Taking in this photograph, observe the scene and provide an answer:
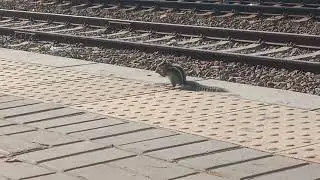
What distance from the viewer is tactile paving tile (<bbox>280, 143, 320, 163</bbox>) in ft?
17.7

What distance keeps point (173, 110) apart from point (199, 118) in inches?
19.3

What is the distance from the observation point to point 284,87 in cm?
887

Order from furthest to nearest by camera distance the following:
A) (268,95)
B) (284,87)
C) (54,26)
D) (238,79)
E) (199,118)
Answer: (54,26) < (238,79) < (284,87) < (268,95) < (199,118)

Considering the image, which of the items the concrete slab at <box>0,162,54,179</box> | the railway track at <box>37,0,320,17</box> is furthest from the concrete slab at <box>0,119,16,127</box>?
the railway track at <box>37,0,320,17</box>

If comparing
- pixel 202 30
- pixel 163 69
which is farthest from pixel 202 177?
pixel 202 30

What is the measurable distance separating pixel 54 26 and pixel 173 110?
343 inches

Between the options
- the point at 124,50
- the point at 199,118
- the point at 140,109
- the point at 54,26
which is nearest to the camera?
the point at 199,118

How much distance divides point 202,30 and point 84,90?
480cm

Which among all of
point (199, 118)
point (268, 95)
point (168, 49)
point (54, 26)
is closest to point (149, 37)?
point (168, 49)

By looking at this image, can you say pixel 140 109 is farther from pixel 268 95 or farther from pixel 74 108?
pixel 268 95

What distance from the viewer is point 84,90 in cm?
850

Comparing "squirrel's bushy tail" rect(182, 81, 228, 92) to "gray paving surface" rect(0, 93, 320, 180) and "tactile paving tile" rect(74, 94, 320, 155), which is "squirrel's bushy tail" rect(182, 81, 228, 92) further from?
"gray paving surface" rect(0, 93, 320, 180)

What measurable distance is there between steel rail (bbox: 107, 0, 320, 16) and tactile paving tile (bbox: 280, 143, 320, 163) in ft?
30.2

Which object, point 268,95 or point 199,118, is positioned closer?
point 199,118
